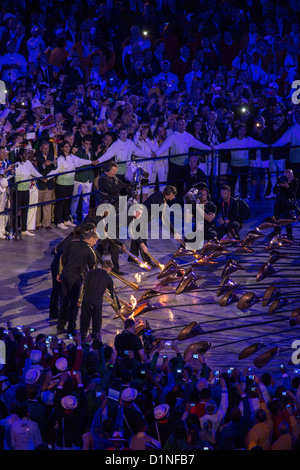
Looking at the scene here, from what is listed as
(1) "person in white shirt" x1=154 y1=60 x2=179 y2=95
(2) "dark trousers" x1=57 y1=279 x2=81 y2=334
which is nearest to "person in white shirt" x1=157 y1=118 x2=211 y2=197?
(1) "person in white shirt" x1=154 y1=60 x2=179 y2=95

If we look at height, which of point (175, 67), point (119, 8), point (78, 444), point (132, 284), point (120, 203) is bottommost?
point (78, 444)

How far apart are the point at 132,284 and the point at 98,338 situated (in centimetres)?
256

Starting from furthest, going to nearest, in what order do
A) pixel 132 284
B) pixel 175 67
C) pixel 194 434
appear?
pixel 175 67
pixel 132 284
pixel 194 434

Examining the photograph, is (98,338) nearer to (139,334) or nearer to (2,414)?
(139,334)

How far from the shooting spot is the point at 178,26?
2322 centimetres

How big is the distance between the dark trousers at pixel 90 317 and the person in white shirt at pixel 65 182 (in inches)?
197

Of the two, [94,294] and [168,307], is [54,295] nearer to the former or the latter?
[94,294]

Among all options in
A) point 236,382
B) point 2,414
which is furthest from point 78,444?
point 236,382

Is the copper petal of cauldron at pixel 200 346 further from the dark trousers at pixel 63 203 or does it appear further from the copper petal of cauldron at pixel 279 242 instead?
the dark trousers at pixel 63 203

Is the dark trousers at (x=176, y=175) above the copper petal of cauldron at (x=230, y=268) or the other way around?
above

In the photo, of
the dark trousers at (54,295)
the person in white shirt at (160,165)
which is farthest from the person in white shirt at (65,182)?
the dark trousers at (54,295)

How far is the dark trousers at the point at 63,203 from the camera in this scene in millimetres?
16578

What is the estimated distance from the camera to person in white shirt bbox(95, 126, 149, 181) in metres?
16.9

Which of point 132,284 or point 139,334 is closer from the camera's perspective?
point 139,334
